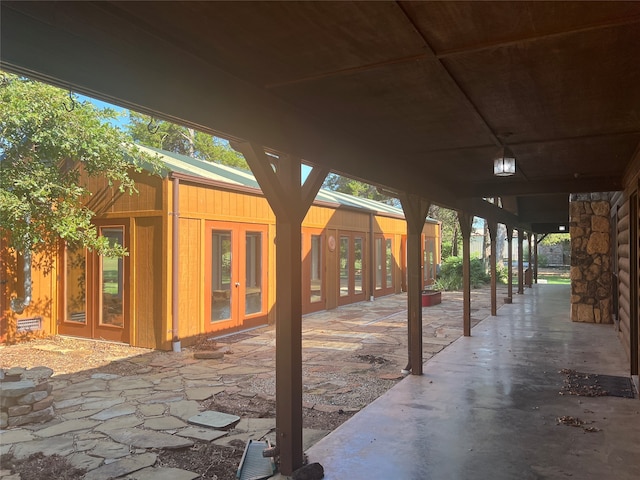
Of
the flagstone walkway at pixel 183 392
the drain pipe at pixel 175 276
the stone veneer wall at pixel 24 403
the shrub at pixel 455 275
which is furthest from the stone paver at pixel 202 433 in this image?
the shrub at pixel 455 275

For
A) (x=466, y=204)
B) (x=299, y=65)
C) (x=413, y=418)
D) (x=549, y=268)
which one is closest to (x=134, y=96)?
(x=299, y=65)

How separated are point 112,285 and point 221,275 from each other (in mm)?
1931

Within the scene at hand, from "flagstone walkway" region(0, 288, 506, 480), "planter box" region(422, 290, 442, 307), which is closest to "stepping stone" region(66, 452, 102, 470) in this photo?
→ "flagstone walkway" region(0, 288, 506, 480)

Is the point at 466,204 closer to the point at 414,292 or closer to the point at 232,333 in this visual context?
the point at 414,292

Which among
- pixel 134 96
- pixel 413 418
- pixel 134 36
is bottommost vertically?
pixel 413 418

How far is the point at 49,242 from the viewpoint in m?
8.33

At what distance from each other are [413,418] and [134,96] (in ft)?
12.5

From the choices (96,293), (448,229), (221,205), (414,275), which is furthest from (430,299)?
(448,229)

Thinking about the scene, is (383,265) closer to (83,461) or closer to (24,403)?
(24,403)

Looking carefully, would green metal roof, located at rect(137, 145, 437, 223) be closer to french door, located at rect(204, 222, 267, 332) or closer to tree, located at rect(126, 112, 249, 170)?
french door, located at rect(204, 222, 267, 332)

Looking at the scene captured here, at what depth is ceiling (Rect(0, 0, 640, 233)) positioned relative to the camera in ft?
6.57

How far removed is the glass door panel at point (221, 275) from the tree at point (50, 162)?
1.66 metres

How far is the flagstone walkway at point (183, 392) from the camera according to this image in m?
3.98

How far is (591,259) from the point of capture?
423 inches
